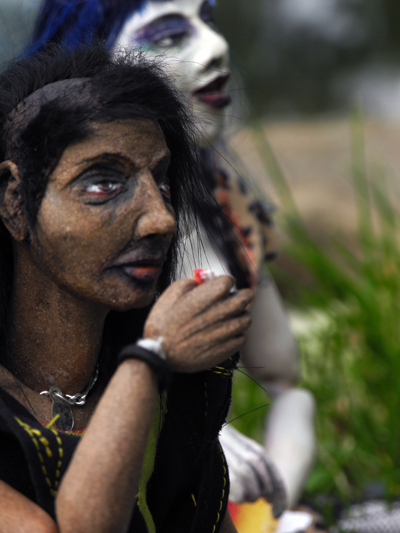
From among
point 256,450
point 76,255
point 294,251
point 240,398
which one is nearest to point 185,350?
point 76,255

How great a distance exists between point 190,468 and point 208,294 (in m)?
0.31

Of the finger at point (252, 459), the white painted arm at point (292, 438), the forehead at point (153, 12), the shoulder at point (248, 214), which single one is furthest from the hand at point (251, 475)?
the forehead at point (153, 12)

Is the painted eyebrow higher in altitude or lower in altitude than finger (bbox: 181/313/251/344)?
higher

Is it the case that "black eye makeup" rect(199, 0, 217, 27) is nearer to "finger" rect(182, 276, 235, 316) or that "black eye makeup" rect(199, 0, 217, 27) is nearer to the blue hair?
the blue hair

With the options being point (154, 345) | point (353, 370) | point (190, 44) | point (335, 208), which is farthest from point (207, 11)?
point (335, 208)

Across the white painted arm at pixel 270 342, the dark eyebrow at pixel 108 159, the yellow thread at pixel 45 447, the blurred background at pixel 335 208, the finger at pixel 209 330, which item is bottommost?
the blurred background at pixel 335 208

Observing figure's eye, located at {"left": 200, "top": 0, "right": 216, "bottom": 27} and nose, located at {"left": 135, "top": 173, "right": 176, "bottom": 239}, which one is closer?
nose, located at {"left": 135, "top": 173, "right": 176, "bottom": 239}

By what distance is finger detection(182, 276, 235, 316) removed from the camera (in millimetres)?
846

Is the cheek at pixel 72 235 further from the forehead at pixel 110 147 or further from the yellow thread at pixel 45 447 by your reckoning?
the yellow thread at pixel 45 447

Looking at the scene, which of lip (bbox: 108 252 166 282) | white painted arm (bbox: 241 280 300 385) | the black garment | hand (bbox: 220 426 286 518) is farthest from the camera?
white painted arm (bbox: 241 280 300 385)

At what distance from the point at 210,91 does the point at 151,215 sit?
2.59 feet

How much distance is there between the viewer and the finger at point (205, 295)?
846 mm

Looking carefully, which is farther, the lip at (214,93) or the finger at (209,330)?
the lip at (214,93)

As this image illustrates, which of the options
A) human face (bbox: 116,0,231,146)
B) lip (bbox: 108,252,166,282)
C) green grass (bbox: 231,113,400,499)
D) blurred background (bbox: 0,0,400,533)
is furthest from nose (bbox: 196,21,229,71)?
green grass (bbox: 231,113,400,499)
